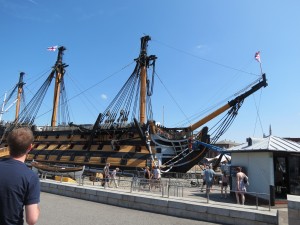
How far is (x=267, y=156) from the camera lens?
11.2 m

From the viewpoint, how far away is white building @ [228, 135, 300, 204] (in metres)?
11.1

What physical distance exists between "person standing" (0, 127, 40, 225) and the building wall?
962cm

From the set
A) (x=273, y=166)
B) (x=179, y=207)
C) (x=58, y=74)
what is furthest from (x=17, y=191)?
(x=58, y=74)

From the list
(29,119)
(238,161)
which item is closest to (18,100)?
(29,119)

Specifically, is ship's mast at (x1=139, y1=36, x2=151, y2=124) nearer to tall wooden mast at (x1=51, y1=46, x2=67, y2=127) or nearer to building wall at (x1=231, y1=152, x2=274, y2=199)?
tall wooden mast at (x1=51, y1=46, x2=67, y2=127)

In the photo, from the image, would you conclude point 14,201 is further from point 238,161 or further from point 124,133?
point 124,133

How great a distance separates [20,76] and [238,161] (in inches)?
2001

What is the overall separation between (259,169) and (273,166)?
1.79 feet

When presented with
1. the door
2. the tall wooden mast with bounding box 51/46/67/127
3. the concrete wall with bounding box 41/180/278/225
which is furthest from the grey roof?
the tall wooden mast with bounding box 51/46/67/127

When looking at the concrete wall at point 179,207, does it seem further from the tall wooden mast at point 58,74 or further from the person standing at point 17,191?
the tall wooden mast at point 58,74

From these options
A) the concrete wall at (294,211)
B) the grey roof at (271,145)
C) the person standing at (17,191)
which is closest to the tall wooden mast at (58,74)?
the grey roof at (271,145)

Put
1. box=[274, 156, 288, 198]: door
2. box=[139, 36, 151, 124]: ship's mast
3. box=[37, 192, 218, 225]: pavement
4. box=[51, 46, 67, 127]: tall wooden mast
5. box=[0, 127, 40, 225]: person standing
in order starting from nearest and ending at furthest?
box=[0, 127, 40, 225]: person standing, box=[37, 192, 218, 225]: pavement, box=[274, 156, 288, 198]: door, box=[139, 36, 151, 124]: ship's mast, box=[51, 46, 67, 127]: tall wooden mast

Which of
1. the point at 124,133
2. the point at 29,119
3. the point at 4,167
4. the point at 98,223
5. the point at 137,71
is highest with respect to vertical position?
the point at 137,71

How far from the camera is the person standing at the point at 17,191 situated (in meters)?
2.67
